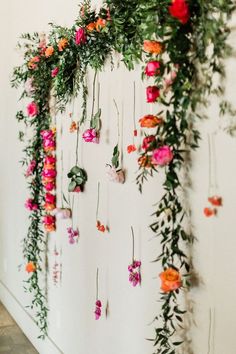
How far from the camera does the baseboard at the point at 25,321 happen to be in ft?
9.66

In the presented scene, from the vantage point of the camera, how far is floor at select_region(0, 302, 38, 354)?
10.4 ft

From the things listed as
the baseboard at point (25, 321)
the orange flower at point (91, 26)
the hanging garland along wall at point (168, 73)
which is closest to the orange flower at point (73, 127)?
the hanging garland along wall at point (168, 73)

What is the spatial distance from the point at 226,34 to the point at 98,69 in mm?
940

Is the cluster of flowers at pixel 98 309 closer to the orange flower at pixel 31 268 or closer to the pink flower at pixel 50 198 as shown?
the pink flower at pixel 50 198

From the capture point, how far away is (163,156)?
4.89ft

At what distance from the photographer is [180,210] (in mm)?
1539

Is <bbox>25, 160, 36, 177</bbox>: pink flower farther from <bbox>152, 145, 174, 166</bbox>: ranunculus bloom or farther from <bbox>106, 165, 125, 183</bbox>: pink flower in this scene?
<bbox>152, 145, 174, 166</bbox>: ranunculus bloom

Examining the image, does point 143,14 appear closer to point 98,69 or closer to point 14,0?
point 98,69

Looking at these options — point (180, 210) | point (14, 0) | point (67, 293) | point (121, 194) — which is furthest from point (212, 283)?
point (14, 0)

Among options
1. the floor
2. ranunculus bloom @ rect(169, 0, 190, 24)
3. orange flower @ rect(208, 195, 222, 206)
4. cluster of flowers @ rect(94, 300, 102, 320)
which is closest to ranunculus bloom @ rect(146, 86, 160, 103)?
ranunculus bloom @ rect(169, 0, 190, 24)

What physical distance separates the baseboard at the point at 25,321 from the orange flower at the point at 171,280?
152cm

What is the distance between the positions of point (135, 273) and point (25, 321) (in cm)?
190

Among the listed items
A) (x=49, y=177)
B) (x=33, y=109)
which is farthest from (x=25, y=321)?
(x=33, y=109)

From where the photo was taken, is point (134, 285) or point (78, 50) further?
point (78, 50)
